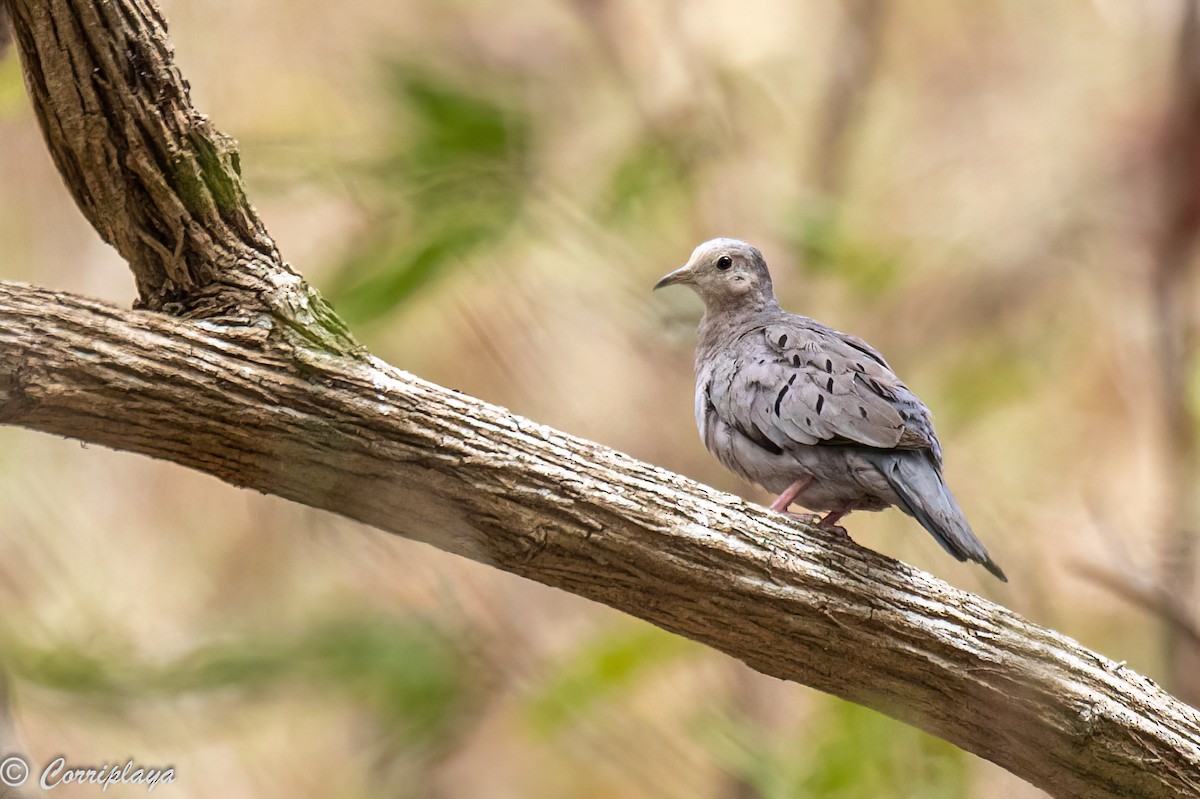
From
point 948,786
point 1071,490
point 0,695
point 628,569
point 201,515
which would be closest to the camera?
point 0,695

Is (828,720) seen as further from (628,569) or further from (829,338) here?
(628,569)

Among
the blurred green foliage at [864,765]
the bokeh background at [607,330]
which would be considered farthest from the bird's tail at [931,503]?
the bokeh background at [607,330]

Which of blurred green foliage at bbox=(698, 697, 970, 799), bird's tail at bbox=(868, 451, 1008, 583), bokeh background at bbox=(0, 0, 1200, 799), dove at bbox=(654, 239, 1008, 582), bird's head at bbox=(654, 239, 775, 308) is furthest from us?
bird's head at bbox=(654, 239, 775, 308)

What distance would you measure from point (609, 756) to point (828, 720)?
959 millimetres

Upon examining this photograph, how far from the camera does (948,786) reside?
416 cm

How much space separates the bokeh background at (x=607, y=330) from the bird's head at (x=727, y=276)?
0.66 meters

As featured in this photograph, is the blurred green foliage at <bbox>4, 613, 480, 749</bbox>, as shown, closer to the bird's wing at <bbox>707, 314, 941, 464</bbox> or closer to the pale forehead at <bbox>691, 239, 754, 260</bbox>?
the bird's wing at <bbox>707, 314, 941, 464</bbox>

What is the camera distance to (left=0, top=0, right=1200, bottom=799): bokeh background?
3781 millimetres

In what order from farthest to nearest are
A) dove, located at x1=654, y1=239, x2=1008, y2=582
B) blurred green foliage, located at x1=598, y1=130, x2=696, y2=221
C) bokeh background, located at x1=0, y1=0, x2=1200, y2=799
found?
blurred green foliage, located at x1=598, y1=130, x2=696, y2=221, bokeh background, located at x1=0, y1=0, x2=1200, y2=799, dove, located at x1=654, y1=239, x2=1008, y2=582

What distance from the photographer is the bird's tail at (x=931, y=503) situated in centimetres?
316

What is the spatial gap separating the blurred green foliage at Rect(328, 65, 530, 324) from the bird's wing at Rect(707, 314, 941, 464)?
99 centimetres

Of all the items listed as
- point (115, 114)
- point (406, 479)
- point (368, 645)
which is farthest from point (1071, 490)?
point (115, 114)

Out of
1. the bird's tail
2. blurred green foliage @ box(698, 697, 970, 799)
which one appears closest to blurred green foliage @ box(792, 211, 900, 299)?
blurred green foliage @ box(698, 697, 970, 799)

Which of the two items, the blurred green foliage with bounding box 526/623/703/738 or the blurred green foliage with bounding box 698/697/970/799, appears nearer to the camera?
the blurred green foliage with bounding box 698/697/970/799
